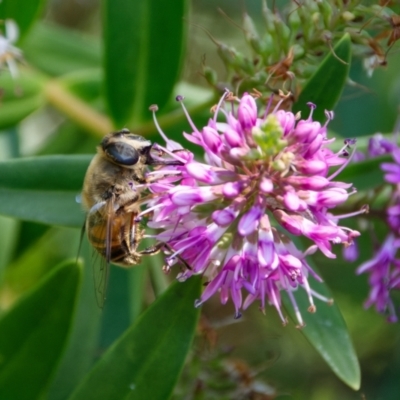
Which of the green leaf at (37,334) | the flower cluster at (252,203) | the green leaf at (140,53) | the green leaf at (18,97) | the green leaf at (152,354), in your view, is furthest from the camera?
the green leaf at (18,97)

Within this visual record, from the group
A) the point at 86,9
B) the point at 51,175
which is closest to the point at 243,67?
the point at 51,175

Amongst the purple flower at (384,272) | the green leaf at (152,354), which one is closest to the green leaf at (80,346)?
the green leaf at (152,354)

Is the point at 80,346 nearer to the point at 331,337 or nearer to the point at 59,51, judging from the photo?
the point at 331,337

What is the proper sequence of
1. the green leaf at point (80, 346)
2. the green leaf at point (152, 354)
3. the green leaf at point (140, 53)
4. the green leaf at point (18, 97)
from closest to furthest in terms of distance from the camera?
the green leaf at point (152, 354) → the green leaf at point (80, 346) → the green leaf at point (140, 53) → the green leaf at point (18, 97)

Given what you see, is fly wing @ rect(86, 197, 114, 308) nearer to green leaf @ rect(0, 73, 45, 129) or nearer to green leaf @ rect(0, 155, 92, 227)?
green leaf @ rect(0, 155, 92, 227)

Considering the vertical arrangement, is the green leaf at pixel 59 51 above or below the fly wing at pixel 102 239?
below

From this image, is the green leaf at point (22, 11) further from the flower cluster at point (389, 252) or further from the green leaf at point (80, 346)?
the flower cluster at point (389, 252)

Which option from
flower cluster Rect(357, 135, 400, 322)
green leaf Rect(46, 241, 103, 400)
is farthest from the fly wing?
flower cluster Rect(357, 135, 400, 322)
